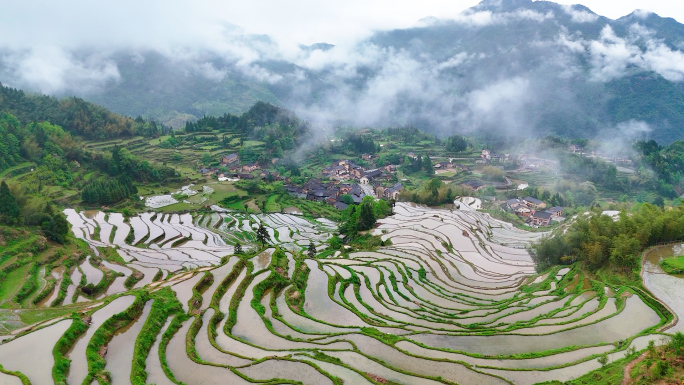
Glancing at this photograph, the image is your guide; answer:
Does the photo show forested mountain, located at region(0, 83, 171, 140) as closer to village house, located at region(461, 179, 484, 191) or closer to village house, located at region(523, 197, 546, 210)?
village house, located at region(461, 179, 484, 191)

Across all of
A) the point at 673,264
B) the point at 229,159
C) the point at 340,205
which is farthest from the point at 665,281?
the point at 229,159

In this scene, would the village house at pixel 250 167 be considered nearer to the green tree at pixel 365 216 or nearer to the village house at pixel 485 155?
the green tree at pixel 365 216

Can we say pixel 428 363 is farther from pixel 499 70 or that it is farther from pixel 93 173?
pixel 499 70

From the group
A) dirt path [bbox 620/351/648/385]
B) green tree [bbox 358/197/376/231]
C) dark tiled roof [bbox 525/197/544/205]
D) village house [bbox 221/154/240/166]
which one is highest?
dirt path [bbox 620/351/648/385]

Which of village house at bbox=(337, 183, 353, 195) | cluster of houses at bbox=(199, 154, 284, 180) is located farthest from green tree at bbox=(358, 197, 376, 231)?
cluster of houses at bbox=(199, 154, 284, 180)

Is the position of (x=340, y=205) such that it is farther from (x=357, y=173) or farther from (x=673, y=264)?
(x=673, y=264)

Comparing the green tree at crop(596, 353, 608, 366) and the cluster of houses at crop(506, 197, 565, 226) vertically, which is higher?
the green tree at crop(596, 353, 608, 366)

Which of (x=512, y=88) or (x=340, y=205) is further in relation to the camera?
(x=512, y=88)
